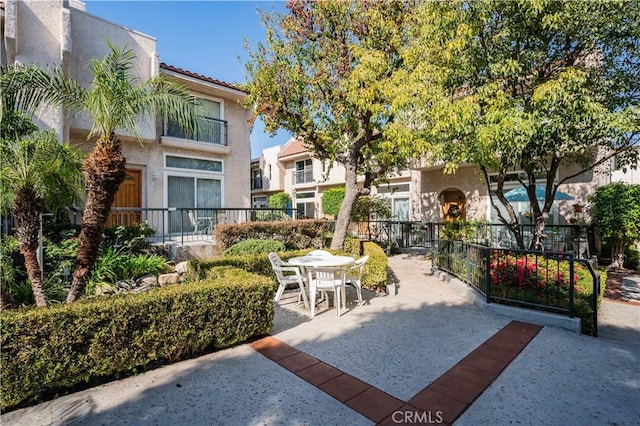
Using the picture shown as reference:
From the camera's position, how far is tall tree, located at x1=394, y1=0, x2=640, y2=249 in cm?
632

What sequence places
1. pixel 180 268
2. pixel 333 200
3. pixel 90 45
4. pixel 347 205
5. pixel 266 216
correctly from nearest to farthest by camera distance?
pixel 180 268
pixel 347 205
pixel 90 45
pixel 266 216
pixel 333 200

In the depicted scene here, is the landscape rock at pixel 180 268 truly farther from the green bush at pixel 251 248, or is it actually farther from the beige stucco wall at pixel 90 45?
the beige stucco wall at pixel 90 45

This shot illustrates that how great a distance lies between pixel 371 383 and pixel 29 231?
5050 millimetres

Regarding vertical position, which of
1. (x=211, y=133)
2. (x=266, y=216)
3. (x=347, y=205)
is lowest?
(x=266, y=216)

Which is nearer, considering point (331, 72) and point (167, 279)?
point (167, 279)

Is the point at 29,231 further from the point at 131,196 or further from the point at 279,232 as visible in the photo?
the point at 131,196

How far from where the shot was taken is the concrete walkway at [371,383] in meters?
2.98

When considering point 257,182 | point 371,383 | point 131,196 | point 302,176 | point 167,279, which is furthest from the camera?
point 257,182

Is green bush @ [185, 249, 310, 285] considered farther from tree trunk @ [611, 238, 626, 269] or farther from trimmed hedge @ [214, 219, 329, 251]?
tree trunk @ [611, 238, 626, 269]

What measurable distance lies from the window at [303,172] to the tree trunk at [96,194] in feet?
72.6

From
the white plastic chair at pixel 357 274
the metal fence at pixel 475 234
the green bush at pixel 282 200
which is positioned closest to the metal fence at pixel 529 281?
the white plastic chair at pixel 357 274

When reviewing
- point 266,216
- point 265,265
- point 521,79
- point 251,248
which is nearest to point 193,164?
A: point 266,216

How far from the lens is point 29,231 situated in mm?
4355

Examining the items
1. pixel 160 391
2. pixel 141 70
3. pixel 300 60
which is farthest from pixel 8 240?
pixel 300 60
